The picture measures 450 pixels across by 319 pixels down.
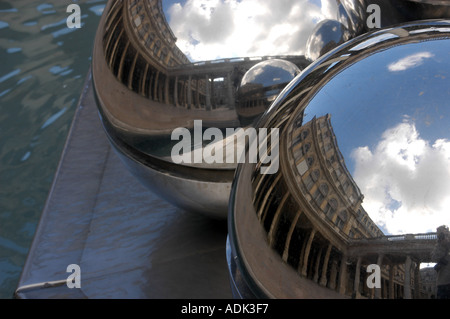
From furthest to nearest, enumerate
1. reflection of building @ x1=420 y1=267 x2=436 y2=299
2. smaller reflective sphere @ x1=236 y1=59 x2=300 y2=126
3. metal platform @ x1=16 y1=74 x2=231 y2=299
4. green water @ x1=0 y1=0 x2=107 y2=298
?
green water @ x1=0 y1=0 x2=107 y2=298
metal platform @ x1=16 y1=74 x2=231 y2=299
smaller reflective sphere @ x1=236 y1=59 x2=300 y2=126
reflection of building @ x1=420 y1=267 x2=436 y2=299

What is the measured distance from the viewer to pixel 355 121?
29.6 inches

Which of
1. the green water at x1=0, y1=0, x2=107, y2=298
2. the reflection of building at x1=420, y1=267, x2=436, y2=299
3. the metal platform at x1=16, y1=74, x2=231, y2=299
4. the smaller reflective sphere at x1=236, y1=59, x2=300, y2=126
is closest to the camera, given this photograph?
the reflection of building at x1=420, y1=267, x2=436, y2=299

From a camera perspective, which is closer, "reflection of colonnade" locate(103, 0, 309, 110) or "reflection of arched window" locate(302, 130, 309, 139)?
"reflection of arched window" locate(302, 130, 309, 139)

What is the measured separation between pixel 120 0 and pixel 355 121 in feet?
2.07

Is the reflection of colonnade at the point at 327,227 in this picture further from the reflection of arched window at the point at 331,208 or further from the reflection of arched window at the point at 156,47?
the reflection of arched window at the point at 156,47

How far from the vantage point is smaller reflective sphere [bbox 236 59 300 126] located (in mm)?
1066

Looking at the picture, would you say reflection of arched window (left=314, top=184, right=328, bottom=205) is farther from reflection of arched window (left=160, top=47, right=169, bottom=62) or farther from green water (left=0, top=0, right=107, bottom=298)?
green water (left=0, top=0, right=107, bottom=298)

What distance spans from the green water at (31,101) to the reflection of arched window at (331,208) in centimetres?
101

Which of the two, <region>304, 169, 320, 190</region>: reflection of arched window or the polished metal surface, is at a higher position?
the polished metal surface

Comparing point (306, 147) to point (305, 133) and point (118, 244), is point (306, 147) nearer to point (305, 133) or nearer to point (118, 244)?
point (305, 133)

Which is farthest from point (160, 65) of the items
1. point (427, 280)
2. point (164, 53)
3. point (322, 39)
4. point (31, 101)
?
point (31, 101)

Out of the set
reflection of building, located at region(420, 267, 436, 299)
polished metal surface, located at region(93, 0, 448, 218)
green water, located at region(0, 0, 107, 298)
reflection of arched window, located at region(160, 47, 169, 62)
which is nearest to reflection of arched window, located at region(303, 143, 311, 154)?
reflection of building, located at region(420, 267, 436, 299)

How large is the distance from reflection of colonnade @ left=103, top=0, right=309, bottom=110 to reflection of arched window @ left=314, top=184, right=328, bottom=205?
0.35 metres

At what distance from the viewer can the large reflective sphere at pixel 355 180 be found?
27.7 inches
